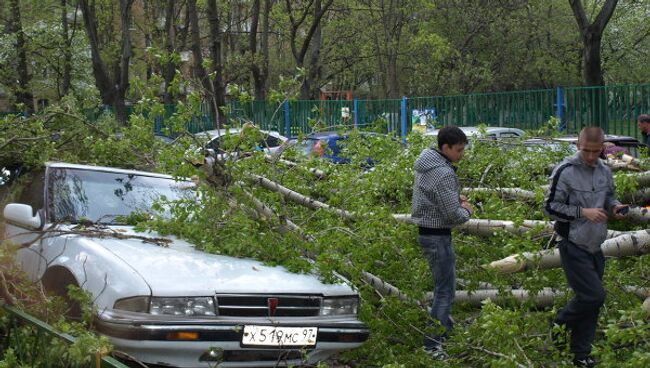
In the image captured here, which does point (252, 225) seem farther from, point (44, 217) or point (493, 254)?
point (493, 254)

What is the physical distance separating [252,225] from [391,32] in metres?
29.5

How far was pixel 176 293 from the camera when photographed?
5309mm

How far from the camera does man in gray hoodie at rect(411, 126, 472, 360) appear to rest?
21.1 feet

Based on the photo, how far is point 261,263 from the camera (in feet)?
20.1

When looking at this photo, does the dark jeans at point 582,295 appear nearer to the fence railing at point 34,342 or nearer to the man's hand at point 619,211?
the man's hand at point 619,211

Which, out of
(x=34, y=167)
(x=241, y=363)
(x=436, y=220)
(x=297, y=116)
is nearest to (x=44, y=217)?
(x=34, y=167)

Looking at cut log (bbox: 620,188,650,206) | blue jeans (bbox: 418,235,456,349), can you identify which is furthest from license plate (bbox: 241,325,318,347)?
cut log (bbox: 620,188,650,206)

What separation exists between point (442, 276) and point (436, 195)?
0.59 meters

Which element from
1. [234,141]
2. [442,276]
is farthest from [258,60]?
[442,276]

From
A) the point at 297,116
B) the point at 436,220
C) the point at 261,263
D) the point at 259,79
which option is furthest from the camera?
the point at 259,79

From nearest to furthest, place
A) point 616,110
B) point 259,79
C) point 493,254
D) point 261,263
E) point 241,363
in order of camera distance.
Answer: point 241,363
point 261,263
point 493,254
point 616,110
point 259,79

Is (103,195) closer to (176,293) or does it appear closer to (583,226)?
(176,293)

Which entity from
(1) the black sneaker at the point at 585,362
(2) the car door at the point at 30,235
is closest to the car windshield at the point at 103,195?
(2) the car door at the point at 30,235

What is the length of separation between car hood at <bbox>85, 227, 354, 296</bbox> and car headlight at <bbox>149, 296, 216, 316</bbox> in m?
0.04
